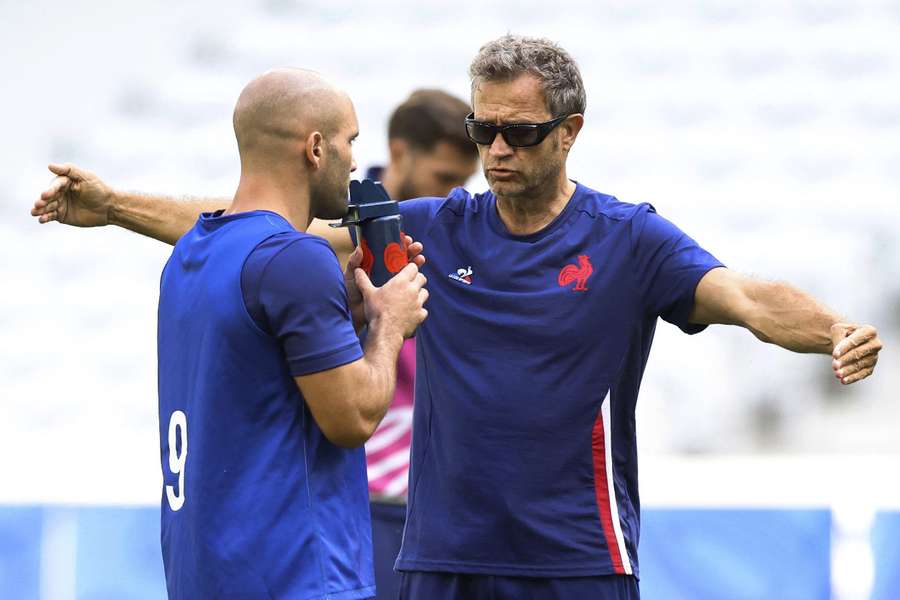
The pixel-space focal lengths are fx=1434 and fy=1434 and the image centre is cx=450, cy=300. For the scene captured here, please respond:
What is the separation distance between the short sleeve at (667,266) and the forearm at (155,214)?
1110mm

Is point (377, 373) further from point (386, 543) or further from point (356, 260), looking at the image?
point (386, 543)

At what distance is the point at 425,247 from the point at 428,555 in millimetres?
764

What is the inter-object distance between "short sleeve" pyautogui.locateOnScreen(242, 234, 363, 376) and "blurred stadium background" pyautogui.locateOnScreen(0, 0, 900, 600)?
5.58 m

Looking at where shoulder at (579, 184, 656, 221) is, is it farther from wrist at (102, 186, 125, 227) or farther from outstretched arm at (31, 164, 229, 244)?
wrist at (102, 186, 125, 227)

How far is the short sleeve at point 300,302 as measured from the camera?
9.01ft

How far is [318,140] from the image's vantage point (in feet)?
9.80

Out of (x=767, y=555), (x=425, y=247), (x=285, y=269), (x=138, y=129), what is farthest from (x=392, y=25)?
(x=285, y=269)

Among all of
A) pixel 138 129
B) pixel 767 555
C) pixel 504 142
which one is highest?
pixel 138 129

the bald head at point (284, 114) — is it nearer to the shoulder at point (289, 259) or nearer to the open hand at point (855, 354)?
the shoulder at point (289, 259)

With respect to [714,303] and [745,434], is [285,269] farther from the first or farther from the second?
[745,434]

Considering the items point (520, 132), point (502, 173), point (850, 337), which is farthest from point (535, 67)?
point (850, 337)

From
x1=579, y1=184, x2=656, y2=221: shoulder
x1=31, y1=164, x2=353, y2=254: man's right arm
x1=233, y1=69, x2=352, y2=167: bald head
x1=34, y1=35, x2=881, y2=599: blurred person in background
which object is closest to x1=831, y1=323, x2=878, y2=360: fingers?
x1=34, y1=35, x2=881, y2=599: blurred person in background

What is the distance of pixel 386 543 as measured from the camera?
437 centimetres

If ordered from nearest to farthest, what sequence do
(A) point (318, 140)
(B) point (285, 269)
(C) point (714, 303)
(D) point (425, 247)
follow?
(B) point (285, 269) → (A) point (318, 140) → (C) point (714, 303) → (D) point (425, 247)
